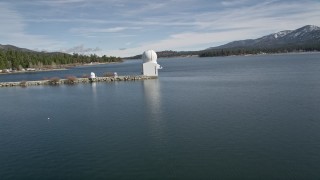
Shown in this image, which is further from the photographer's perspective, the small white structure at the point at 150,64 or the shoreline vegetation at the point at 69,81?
the small white structure at the point at 150,64

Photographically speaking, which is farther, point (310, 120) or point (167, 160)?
point (310, 120)

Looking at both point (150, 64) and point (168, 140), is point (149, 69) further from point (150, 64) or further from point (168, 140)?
point (168, 140)

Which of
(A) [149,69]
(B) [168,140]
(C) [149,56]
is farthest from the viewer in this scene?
(A) [149,69]

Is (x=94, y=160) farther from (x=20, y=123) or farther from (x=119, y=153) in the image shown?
(x=20, y=123)

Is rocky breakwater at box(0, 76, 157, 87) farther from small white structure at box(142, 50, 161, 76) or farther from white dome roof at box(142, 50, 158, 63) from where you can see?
white dome roof at box(142, 50, 158, 63)

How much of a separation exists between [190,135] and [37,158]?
384 inches

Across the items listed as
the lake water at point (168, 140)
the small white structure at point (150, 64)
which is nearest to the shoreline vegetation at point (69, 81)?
the small white structure at point (150, 64)

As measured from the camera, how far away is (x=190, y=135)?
24.8m

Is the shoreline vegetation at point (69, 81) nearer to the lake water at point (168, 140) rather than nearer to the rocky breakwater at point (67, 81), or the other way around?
the rocky breakwater at point (67, 81)

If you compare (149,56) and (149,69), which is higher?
(149,56)

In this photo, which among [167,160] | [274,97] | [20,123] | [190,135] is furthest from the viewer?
[274,97]

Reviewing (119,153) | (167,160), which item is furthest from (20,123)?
(167,160)

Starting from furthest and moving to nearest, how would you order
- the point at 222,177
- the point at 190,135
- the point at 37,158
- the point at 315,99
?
the point at 315,99
the point at 190,135
the point at 37,158
the point at 222,177

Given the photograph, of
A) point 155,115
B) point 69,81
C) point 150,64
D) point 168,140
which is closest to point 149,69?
point 150,64
